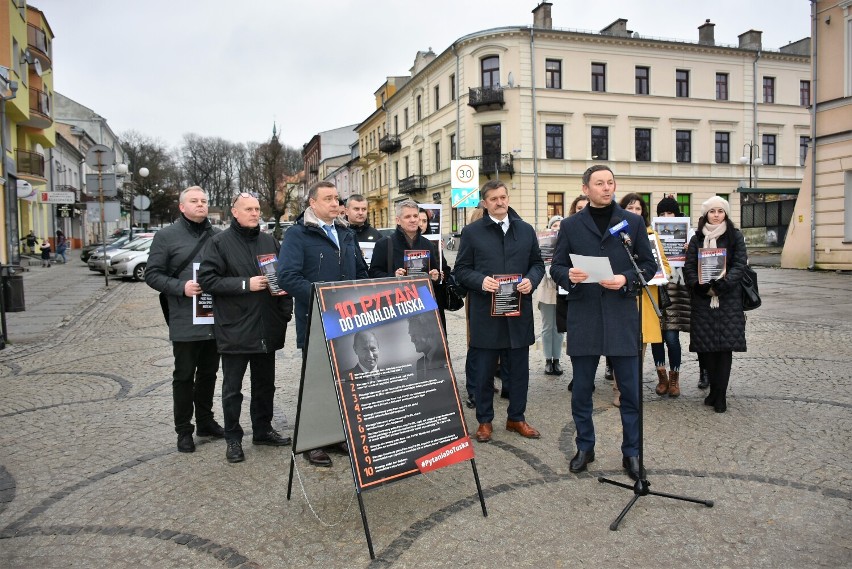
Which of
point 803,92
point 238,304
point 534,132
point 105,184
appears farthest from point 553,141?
point 238,304

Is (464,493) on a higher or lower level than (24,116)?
lower

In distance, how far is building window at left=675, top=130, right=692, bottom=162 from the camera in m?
41.0

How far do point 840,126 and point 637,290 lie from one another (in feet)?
65.0

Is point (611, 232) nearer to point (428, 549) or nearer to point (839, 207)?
point (428, 549)

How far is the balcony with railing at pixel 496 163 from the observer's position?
124 ft

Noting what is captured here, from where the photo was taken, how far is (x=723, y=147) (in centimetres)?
4191

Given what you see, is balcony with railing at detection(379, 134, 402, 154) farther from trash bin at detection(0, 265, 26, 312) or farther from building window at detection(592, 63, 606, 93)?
trash bin at detection(0, 265, 26, 312)

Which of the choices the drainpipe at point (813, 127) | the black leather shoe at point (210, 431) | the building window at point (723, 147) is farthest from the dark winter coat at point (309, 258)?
the building window at point (723, 147)

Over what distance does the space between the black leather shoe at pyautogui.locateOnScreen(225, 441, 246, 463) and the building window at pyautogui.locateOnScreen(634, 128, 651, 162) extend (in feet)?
131

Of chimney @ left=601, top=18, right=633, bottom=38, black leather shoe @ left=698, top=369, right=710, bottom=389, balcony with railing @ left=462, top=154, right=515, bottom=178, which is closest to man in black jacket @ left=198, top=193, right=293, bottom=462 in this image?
black leather shoe @ left=698, top=369, right=710, bottom=389

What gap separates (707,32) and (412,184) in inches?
911

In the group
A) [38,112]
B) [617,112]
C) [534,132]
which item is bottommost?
[38,112]

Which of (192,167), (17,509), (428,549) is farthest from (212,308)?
(192,167)

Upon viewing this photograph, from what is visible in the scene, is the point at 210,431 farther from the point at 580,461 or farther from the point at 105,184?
the point at 105,184
